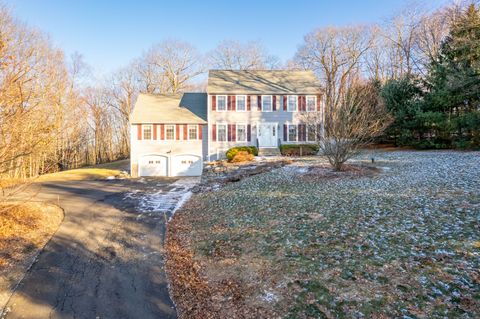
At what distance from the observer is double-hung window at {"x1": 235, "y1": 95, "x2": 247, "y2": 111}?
22828 millimetres

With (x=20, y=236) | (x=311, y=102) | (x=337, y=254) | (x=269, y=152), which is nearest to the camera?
(x=337, y=254)

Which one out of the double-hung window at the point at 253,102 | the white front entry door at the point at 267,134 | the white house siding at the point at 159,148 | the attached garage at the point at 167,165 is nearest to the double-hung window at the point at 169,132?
the white house siding at the point at 159,148

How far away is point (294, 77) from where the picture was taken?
24.9 m

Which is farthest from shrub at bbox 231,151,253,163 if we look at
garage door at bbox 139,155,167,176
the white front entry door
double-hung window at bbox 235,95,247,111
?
garage door at bbox 139,155,167,176

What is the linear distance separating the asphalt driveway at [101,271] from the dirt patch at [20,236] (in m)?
0.23

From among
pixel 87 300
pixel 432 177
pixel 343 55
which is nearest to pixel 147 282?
pixel 87 300

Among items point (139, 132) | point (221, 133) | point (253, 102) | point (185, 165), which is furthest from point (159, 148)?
point (253, 102)

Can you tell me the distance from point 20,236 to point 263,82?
67.2ft

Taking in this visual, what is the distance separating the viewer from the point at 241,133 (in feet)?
74.2

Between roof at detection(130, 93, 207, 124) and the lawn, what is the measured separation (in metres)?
13.4

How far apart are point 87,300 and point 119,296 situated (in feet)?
1.79

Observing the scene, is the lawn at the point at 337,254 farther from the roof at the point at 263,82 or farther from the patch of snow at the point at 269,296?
the roof at the point at 263,82

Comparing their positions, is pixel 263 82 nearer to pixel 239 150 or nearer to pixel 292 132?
pixel 292 132

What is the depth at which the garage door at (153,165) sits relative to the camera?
2102cm
